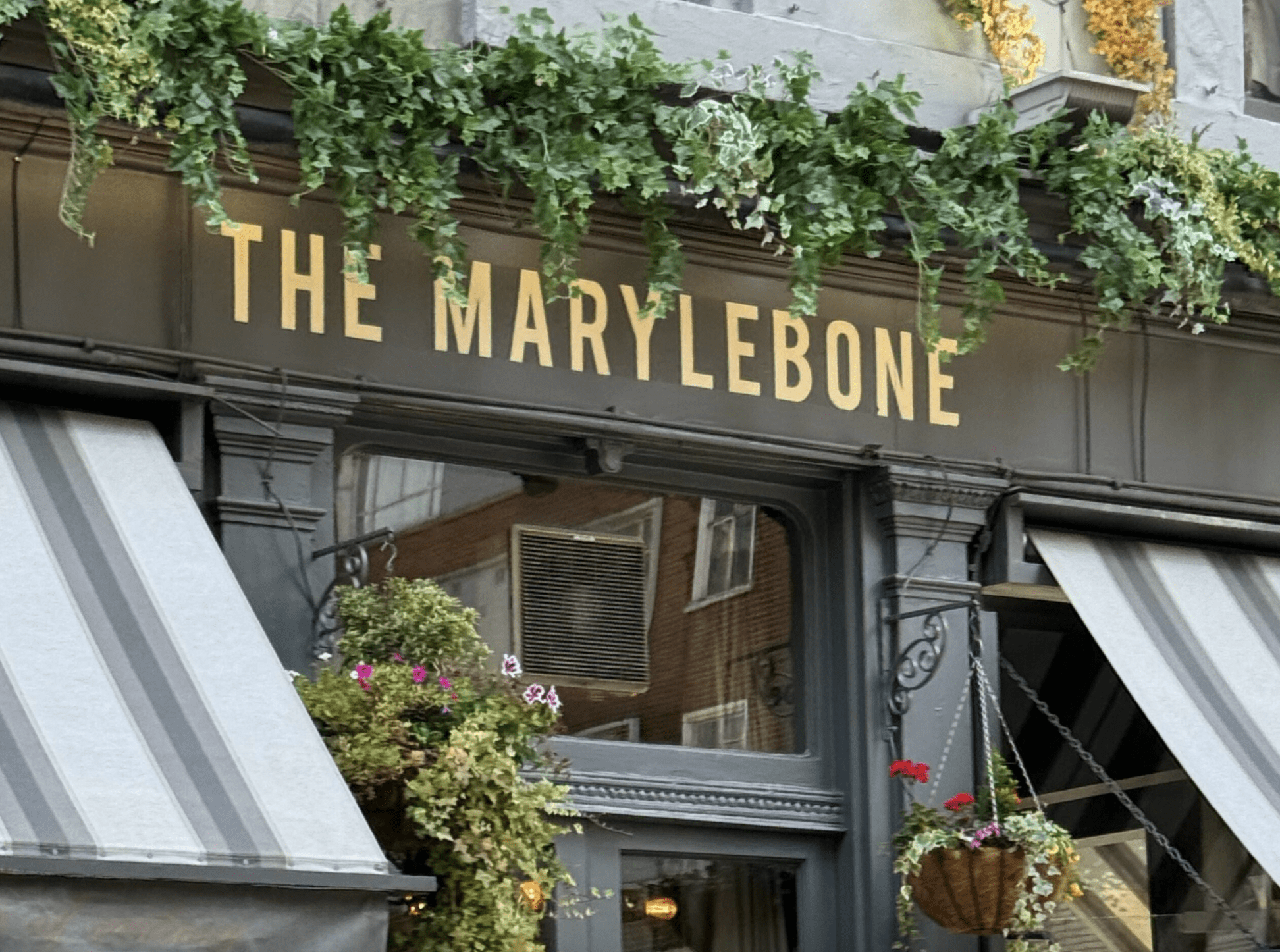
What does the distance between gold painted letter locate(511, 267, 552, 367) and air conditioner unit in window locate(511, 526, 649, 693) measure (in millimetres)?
642

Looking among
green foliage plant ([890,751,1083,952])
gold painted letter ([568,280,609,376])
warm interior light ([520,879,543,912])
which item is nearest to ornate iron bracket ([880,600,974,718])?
green foliage plant ([890,751,1083,952])

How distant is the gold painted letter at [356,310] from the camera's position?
8.67 metres

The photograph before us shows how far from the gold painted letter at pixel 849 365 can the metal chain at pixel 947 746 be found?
45.2 inches

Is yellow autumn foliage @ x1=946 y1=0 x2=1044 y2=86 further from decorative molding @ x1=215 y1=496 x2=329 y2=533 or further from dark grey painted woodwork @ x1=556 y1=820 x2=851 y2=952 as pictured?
decorative molding @ x1=215 y1=496 x2=329 y2=533

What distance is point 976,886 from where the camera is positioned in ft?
27.9

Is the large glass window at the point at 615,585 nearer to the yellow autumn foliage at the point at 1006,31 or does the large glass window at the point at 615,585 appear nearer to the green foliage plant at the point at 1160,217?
the green foliage plant at the point at 1160,217

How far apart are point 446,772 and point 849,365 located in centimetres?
275

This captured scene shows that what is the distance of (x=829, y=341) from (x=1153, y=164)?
4.63 feet

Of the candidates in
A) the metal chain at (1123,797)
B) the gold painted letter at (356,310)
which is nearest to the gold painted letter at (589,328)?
the gold painted letter at (356,310)

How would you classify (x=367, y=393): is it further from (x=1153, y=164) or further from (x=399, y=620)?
(x=1153, y=164)

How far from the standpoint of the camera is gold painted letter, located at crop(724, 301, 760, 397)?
9352 millimetres

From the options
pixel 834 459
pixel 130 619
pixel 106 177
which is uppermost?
pixel 106 177

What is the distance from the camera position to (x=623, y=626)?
9.23 meters

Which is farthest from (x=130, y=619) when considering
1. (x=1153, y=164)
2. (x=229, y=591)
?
(x=1153, y=164)
